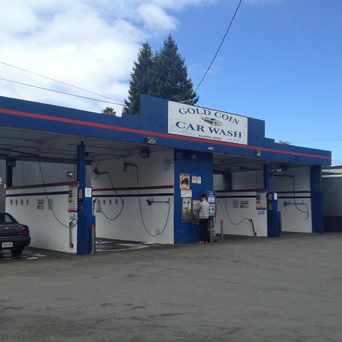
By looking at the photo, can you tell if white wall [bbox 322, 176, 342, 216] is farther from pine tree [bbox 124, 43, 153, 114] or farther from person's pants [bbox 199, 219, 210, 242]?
pine tree [bbox 124, 43, 153, 114]

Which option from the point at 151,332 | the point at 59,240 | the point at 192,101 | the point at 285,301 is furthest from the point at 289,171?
the point at 192,101

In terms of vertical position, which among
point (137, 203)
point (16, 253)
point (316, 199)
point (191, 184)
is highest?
point (191, 184)

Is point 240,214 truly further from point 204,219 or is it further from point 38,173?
point 38,173

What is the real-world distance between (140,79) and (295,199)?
45.4 m

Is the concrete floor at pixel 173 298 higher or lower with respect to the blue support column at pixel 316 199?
lower

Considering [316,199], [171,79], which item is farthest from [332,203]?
[171,79]

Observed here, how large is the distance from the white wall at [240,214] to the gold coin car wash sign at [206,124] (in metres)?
3.84

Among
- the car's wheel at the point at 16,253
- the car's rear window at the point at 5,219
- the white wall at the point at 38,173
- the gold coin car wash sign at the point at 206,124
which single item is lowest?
the car's wheel at the point at 16,253

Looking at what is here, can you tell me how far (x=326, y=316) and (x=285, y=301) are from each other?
3.74ft

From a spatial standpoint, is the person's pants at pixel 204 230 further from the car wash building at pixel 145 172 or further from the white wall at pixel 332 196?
the white wall at pixel 332 196

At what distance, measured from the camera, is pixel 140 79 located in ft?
225

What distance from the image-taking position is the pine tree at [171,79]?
2630 inches

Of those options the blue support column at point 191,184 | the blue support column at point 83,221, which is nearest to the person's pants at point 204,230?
the blue support column at point 191,184

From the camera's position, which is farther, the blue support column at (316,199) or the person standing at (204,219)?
the blue support column at (316,199)
